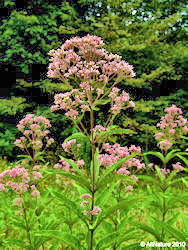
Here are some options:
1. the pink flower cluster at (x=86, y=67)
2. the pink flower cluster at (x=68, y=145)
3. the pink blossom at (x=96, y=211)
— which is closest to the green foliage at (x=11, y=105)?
the pink flower cluster at (x=68, y=145)

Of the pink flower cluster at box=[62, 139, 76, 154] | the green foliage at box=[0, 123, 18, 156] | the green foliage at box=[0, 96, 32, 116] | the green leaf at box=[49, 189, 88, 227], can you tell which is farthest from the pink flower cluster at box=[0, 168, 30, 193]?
the green foliage at box=[0, 96, 32, 116]

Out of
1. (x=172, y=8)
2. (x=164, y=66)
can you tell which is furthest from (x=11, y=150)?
(x=172, y=8)

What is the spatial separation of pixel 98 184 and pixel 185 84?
7.04 meters

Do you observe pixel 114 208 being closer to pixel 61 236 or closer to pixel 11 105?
pixel 61 236

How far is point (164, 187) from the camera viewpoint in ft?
9.35

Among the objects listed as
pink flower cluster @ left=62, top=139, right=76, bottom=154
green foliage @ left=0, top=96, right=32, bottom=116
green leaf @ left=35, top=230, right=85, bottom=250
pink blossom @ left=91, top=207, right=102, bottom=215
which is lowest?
green foliage @ left=0, top=96, right=32, bottom=116

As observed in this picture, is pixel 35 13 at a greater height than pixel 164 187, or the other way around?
pixel 35 13

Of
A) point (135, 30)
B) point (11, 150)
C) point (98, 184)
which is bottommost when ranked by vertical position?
point (11, 150)

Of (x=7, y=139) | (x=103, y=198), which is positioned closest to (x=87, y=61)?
(x=103, y=198)

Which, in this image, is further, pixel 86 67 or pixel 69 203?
pixel 86 67

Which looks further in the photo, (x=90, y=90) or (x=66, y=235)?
(x=90, y=90)

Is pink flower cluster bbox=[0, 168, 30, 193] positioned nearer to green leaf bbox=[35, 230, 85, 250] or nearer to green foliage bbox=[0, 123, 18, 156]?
green leaf bbox=[35, 230, 85, 250]

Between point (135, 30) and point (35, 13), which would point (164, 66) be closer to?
point (135, 30)

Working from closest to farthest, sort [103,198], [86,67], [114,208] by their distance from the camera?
[114,208] → [103,198] → [86,67]
